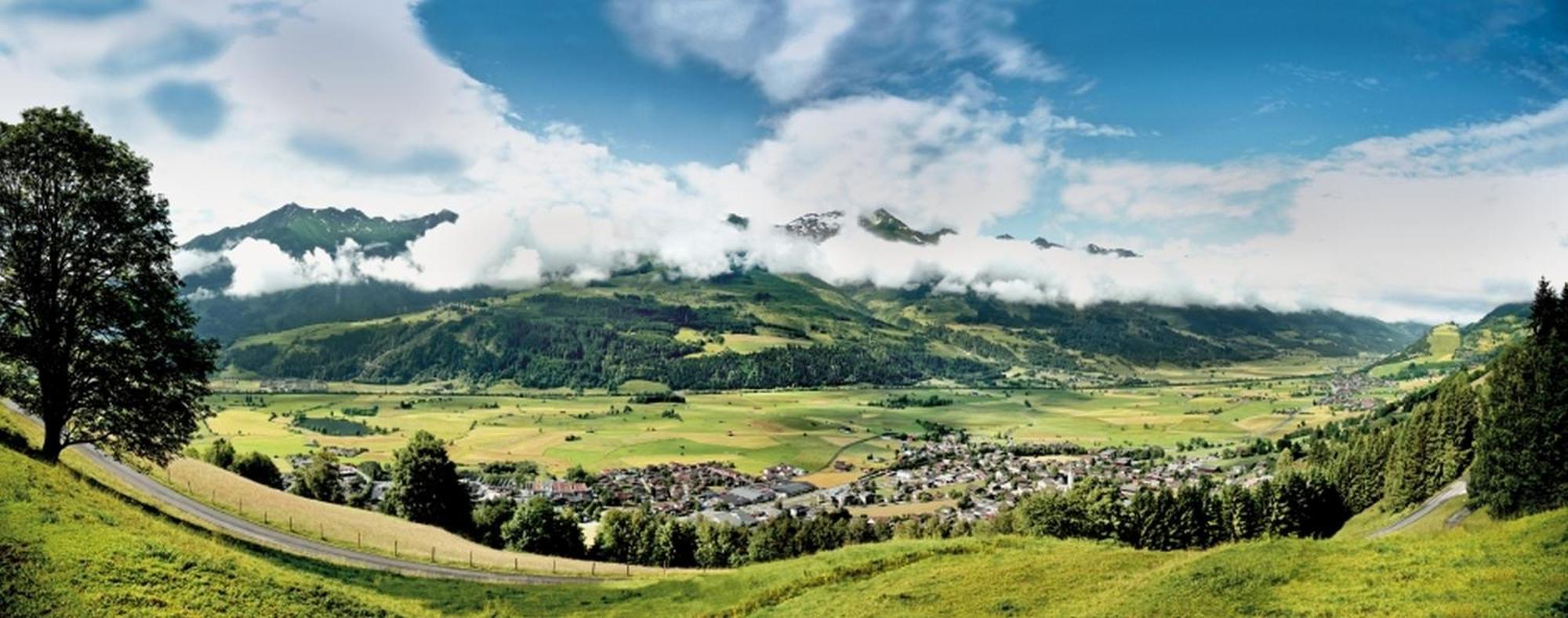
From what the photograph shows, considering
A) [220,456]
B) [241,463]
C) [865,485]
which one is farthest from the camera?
[865,485]

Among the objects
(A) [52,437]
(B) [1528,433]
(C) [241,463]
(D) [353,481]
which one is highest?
(A) [52,437]

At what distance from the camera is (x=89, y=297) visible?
21.6m

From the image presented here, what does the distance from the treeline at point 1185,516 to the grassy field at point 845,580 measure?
35579 mm

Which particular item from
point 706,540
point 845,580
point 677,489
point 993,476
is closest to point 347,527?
point 845,580

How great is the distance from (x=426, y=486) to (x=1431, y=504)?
8310cm

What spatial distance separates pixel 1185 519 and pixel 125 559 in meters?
71.9

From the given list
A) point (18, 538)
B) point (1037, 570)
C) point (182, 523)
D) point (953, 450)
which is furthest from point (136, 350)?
point (953, 450)

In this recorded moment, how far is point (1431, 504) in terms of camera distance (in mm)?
63000

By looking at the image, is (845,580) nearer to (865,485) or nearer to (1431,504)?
(1431,504)

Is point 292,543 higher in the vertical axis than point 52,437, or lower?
lower

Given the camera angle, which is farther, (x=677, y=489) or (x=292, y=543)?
(x=677, y=489)

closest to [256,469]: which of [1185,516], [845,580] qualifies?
[845,580]

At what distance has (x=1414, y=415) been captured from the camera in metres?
76.6

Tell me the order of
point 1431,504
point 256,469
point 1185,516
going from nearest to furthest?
point 256,469 → point 1431,504 → point 1185,516
